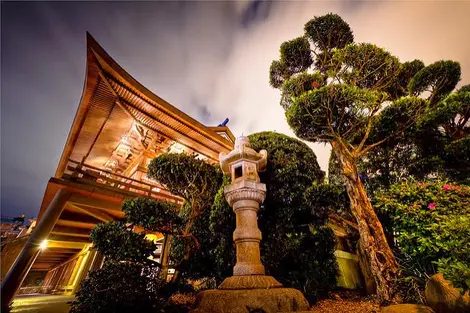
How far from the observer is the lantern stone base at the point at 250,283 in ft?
11.2

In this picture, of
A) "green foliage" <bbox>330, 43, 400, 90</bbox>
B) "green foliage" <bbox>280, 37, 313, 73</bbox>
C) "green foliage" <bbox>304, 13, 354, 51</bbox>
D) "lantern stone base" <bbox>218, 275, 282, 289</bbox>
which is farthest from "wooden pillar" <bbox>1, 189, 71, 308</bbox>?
"green foliage" <bbox>304, 13, 354, 51</bbox>

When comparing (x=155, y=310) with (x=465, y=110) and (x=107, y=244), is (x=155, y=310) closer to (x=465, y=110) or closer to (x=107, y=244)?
(x=107, y=244)

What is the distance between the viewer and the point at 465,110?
7699 millimetres

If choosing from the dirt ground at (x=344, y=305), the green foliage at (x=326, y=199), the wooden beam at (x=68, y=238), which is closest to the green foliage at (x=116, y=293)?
the dirt ground at (x=344, y=305)

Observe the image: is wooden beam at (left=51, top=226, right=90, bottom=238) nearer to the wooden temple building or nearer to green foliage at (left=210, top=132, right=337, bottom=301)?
the wooden temple building

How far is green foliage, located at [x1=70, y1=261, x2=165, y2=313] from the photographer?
A: 323 cm

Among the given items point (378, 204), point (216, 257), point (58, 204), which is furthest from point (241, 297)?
point (58, 204)

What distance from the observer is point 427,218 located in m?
4.47

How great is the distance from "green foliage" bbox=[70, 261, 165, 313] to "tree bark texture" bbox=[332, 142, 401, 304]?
169 inches

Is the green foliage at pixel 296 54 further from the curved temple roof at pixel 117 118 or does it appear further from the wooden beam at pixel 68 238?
the wooden beam at pixel 68 238

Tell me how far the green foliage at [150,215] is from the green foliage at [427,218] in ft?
16.3

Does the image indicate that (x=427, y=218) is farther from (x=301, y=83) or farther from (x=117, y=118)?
(x=117, y=118)

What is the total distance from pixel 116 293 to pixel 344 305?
458 centimetres

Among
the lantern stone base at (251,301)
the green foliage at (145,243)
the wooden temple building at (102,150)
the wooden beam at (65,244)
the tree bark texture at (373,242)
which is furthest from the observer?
the wooden beam at (65,244)
